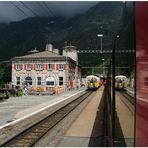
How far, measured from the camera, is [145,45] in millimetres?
2809

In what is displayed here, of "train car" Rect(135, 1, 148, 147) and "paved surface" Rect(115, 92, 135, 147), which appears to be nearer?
"train car" Rect(135, 1, 148, 147)

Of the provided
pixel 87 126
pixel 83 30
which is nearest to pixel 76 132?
pixel 87 126

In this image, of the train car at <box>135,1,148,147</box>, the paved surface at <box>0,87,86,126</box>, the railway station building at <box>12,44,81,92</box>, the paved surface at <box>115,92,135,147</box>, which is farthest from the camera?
the railway station building at <box>12,44,81,92</box>

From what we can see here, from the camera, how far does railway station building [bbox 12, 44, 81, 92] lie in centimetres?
8044

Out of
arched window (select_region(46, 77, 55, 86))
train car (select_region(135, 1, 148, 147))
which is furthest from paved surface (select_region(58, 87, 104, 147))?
arched window (select_region(46, 77, 55, 86))

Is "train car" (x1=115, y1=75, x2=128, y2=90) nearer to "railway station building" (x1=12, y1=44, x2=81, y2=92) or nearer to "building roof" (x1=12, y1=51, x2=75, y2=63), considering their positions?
"railway station building" (x1=12, y1=44, x2=81, y2=92)

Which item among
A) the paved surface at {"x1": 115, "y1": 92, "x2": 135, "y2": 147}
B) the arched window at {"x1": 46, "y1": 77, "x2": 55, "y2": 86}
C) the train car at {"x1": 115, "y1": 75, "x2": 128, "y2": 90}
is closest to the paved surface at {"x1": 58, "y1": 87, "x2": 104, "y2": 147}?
the train car at {"x1": 115, "y1": 75, "x2": 128, "y2": 90}

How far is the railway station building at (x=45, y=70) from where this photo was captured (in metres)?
80.4

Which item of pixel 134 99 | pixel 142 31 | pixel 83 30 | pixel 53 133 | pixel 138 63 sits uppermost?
pixel 83 30

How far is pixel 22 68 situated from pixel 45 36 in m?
114

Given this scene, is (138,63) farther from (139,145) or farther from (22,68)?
(22,68)

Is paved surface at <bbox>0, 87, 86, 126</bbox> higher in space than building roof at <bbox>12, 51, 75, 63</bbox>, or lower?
lower

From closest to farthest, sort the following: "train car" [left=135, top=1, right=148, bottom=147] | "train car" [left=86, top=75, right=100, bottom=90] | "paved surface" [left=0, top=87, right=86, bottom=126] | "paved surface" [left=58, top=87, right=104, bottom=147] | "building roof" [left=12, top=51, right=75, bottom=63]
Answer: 1. "train car" [left=135, top=1, right=148, bottom=147]
2. "paved surface" [left=58, top=87, right=104, bottom=147]
3. "paved surface" [left=0, top=87, right=86, bottom=126]
4. "train car" [left=86, top=75, right=100, bottom=90]
5. "building roof" [left=12, top=51, right=75, bottom=63]

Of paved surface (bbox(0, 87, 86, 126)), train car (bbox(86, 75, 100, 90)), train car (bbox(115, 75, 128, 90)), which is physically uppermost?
train car (bbox(86, 75, 100, 90))
